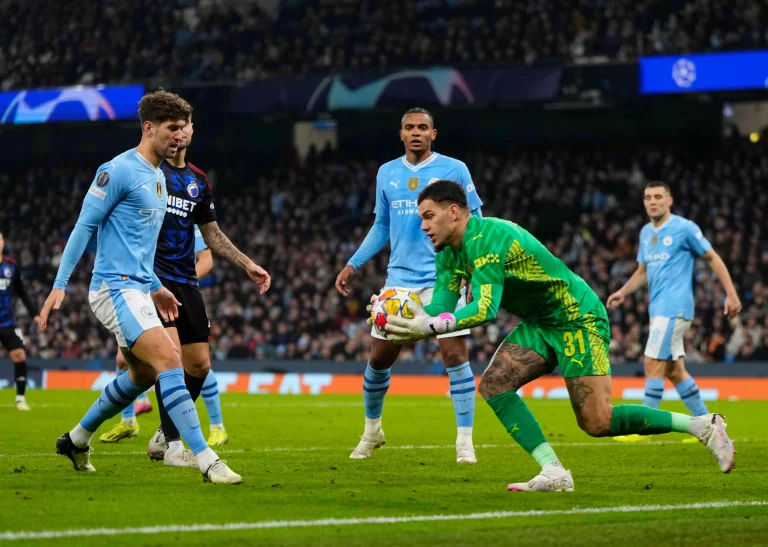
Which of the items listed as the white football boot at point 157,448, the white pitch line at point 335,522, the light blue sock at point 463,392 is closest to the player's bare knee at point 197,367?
the white football boot at point 157,448

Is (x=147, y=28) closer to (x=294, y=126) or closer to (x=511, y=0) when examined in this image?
(x=294, y=126)

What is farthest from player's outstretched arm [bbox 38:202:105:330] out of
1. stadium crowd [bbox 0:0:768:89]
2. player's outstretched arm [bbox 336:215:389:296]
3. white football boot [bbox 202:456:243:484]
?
stadium crowd [bbox 0:0:768:89]

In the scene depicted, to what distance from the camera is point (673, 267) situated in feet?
41.8

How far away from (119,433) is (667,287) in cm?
579

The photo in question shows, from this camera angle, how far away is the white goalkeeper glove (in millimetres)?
6684

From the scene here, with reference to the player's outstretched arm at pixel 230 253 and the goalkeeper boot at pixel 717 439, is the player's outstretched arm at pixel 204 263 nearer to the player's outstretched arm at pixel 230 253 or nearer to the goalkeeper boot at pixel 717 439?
the player's outstretched arm at pixel 230 253

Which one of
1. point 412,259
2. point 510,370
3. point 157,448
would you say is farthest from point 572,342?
A: point 157,448

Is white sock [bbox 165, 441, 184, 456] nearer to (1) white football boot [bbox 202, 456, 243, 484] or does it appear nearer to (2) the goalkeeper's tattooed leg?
(1) white football boot [bbox 202, 456, 243, 484]

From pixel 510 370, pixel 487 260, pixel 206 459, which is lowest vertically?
pixel 206 459

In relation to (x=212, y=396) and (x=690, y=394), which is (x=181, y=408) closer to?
(x=212, y=396)

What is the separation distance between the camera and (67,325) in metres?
32.0

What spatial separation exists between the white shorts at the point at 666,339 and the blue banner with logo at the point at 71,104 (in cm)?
2257

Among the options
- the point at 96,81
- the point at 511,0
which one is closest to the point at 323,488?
the point at 511,0

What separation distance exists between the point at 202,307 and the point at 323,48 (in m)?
24.6
